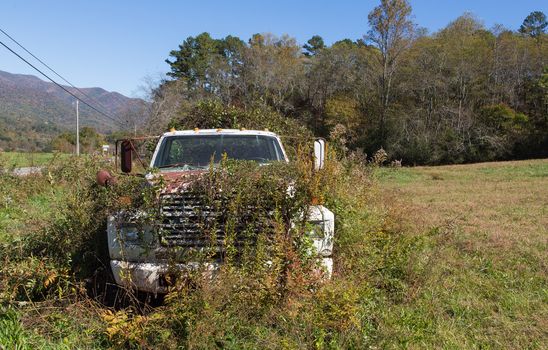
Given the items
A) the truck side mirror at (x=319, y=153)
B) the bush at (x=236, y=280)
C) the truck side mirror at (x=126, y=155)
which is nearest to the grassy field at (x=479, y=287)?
the bush at (x=236, y=280)

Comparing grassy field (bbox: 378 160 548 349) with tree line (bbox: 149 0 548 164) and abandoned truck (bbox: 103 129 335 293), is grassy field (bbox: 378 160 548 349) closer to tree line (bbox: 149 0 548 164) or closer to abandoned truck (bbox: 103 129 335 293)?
abandoned truck (bbox: 103 129 335 293)

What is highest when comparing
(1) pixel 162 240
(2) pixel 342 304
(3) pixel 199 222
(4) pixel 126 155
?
(4) pixel 126 155

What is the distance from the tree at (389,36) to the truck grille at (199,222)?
4362 centimetres

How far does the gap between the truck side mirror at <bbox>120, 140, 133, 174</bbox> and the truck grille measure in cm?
193

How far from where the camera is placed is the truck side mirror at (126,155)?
577 centimetres

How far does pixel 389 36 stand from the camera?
4538 centimetres

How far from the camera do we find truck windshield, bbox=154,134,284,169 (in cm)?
623

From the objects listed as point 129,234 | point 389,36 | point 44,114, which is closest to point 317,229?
point 129,234

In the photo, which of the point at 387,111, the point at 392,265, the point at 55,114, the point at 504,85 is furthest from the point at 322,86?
the point at 55,114

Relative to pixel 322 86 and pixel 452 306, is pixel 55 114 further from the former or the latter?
pixel 452 306

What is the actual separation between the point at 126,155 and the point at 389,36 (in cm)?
4363

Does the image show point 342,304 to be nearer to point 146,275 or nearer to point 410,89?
point 146,275

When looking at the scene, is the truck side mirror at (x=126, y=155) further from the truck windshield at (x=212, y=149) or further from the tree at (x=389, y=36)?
the tree at (x=389, y=36)

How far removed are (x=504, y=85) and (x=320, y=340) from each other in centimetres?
5030
